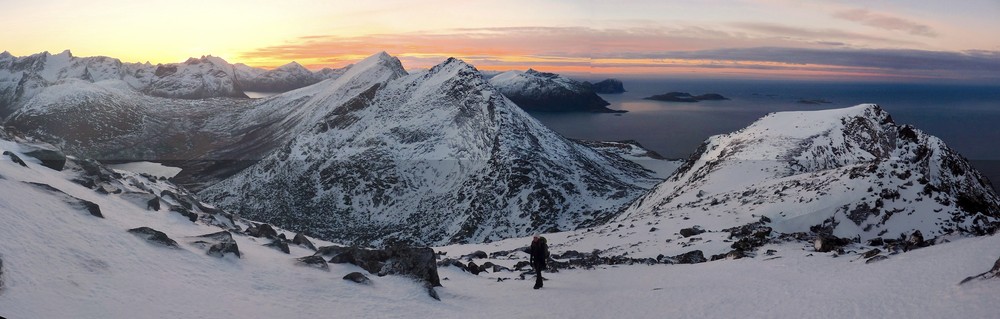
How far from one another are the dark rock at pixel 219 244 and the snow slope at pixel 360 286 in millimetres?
271

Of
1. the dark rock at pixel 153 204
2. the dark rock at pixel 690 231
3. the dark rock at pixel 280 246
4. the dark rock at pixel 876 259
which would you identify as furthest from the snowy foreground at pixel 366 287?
the dark rock at pixel 690 231

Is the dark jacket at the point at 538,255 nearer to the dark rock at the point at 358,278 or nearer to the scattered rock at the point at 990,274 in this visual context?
the dark rock at the point at 358,278

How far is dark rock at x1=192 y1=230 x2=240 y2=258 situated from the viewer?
18172mm

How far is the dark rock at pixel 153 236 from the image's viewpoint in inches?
696

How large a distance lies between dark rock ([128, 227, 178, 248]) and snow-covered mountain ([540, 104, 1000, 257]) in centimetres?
2420

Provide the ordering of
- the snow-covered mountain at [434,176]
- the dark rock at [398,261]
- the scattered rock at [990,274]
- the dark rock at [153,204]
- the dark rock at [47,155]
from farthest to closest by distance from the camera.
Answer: the snow-covered mountain at [434,176], the dark rock at [47,155], the dark rock at [153,204], the dark rock at [398,261], the scattered rock at [990,274]

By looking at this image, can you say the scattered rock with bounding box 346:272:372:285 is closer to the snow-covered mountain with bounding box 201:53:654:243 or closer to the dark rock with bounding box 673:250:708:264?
the dark rock with bounding box 673:250:708:264

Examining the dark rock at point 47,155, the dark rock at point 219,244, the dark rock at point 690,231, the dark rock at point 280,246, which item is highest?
the dark rock at point 47,155

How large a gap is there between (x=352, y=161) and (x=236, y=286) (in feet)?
330

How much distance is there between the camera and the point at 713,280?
763 inches

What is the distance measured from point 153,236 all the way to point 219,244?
193 cm

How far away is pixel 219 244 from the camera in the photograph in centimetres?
1864

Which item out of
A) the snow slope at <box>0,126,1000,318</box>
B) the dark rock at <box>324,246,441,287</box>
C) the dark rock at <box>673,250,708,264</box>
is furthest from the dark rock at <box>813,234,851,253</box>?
the dark rock at <box>324,246,441,287</box>

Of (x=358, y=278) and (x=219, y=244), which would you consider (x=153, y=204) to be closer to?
(x=219, y=244)
